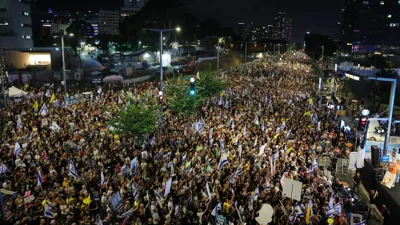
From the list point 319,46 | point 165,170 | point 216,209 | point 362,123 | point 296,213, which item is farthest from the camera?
point 319,46

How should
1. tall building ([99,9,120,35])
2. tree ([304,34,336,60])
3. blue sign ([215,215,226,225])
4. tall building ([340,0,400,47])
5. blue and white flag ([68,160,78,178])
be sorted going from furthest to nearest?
tall building ([340,0,400,47]) → tree ([304,34,336,60]) → tall building ([99,9,120,35]) → blue and white flag ([68,160,78,178]) → blue sign ([215,215,226,225])

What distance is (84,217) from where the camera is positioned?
1120cm

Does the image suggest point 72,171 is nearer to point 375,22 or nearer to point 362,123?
point 362,123

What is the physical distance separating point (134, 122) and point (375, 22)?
13242cm

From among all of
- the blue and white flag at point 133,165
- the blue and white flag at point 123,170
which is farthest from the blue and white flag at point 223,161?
the blue and white flag at point 123,170

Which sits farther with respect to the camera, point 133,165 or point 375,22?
point 375,22

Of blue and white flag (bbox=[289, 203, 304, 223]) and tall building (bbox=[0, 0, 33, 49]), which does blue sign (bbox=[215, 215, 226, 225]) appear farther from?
tall building (bbox=[0, 0, 33, 49])

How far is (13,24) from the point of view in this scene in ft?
190

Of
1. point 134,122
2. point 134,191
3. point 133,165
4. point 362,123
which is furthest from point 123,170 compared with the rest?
point 362,123

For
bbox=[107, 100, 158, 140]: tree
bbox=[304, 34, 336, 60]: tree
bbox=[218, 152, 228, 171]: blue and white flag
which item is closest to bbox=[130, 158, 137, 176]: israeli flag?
bbox=[218, 152, 228, 171]: blue and white flag

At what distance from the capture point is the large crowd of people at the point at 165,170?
11.7 meters

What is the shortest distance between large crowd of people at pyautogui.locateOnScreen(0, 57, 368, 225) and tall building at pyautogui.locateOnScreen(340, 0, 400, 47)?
4591 inches

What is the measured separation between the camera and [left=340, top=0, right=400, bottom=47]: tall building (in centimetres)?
12438

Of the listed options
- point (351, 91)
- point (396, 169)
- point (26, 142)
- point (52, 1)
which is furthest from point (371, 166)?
point (52, 1)
